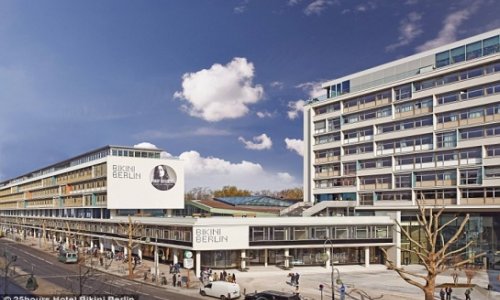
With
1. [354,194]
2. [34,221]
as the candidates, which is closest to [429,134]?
[354,194]

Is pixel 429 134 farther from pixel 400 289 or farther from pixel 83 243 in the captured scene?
pixel 83 243

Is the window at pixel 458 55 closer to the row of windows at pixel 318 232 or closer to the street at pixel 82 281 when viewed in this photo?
the row of windows at pixel 318 232

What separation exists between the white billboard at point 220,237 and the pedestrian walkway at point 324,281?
3460mm

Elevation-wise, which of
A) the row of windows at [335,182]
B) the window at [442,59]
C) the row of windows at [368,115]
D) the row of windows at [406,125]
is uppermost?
the window at [442,59]

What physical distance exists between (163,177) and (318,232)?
38.4 metres

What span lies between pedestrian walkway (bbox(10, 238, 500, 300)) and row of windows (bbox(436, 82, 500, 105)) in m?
25.0

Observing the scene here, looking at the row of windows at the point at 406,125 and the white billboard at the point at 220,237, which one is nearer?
the white billboard at the point at 220,237

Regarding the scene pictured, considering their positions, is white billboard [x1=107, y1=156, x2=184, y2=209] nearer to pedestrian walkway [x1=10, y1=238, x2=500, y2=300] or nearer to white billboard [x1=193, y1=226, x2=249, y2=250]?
pedestrian walkway [x1=10, y1=238, x2=500, y2=300]

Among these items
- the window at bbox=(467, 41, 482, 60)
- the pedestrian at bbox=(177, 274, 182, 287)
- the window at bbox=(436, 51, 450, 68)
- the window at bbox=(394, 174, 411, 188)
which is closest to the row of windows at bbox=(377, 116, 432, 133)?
the window at bbox=(394, 174, 411, 188)

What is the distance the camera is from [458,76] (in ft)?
258

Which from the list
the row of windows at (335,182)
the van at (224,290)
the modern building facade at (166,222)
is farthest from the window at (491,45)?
the van at (224,290)

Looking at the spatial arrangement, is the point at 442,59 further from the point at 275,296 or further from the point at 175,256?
the point at 275,296

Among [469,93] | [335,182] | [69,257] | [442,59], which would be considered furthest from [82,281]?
[442,59]

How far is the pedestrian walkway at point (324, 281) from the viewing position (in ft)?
176
